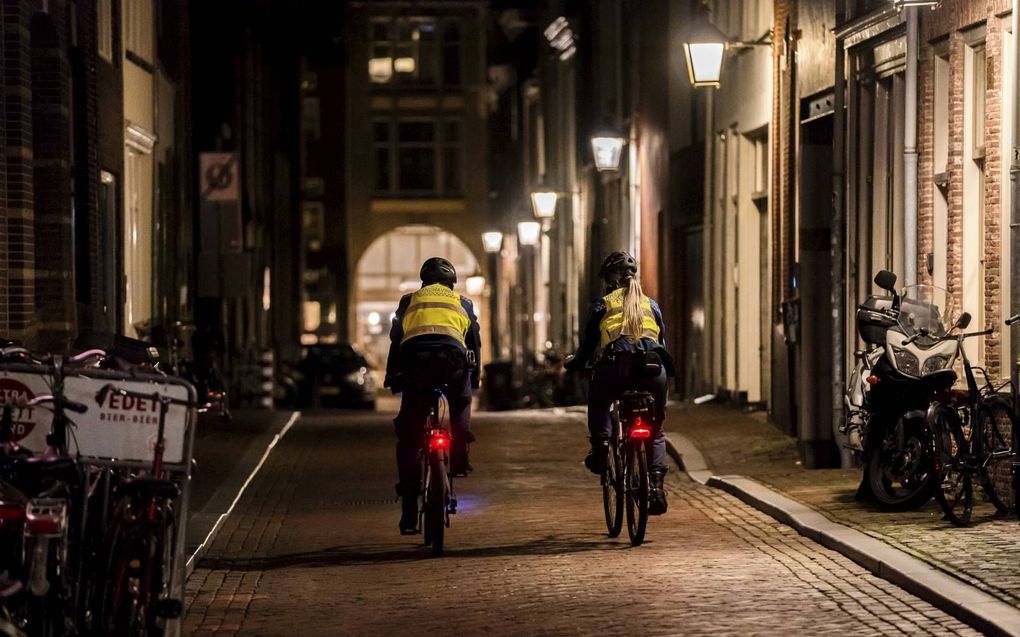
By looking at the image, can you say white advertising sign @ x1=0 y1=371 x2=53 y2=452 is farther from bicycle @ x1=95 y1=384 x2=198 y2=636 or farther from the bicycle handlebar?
bicycle @ x1=95 y1=384 x2=198 y2=636

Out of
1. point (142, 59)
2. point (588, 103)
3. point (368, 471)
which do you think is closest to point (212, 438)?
point (368, 471)

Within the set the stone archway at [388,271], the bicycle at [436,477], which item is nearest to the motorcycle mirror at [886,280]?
the bicycle at [436,477]

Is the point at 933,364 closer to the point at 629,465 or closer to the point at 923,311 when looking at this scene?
the point at 923,311

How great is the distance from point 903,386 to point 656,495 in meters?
2.00

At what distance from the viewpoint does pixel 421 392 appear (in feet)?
38.4

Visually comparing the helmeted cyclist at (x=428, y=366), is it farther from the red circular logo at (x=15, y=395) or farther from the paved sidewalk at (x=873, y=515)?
the red circular logo at (x=15, y=395)

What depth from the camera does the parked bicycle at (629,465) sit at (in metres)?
11.7

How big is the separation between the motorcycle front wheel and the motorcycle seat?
20.2ft

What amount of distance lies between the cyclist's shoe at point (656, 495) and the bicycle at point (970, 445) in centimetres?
168

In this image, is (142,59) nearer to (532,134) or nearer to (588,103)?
(588,103)

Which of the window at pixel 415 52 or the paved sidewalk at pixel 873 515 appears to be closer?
the paved sidewalk at pixel 873 515

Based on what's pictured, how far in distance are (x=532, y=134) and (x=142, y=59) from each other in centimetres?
2422

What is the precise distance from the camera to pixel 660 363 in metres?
12.1

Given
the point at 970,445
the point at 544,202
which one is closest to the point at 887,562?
the point at 970,445
